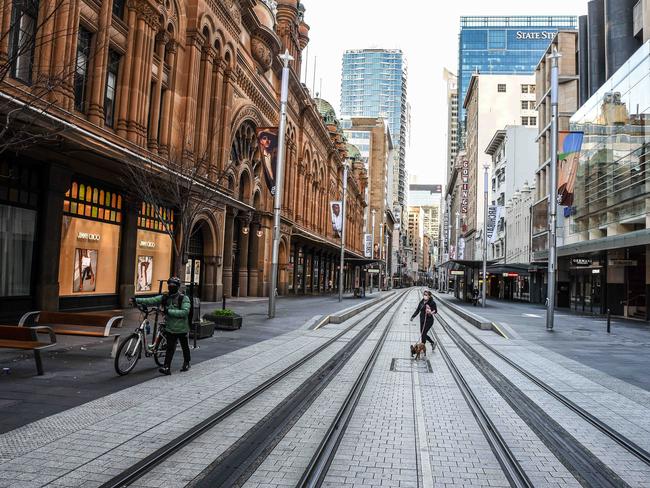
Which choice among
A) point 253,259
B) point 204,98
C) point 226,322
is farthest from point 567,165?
point 226,322

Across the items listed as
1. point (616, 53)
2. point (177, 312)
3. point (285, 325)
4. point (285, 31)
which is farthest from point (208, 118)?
point (616, 53)

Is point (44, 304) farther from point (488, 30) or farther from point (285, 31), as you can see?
point (488, 30)

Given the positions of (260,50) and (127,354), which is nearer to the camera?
(127,354)

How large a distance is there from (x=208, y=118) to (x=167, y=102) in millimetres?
4246

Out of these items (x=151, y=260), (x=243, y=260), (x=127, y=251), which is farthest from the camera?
(x=243, y=260)

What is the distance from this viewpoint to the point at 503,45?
171750mm

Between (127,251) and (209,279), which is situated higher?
(127,251)

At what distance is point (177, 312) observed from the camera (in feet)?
31.6

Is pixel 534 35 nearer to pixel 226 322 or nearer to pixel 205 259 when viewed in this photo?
pixel 205 259

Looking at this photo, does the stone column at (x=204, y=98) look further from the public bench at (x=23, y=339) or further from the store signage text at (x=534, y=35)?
the store signage text at (x=534, y=35)

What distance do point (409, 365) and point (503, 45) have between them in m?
183

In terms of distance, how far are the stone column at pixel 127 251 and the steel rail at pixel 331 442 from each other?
1522 cm

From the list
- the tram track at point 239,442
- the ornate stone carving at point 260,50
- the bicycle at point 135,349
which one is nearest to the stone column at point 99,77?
the bicycle at point 135,349

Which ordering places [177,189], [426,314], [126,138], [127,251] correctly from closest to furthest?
1. [426,314]
2. [177,189]
3. [126,138]
4. [127,251]
